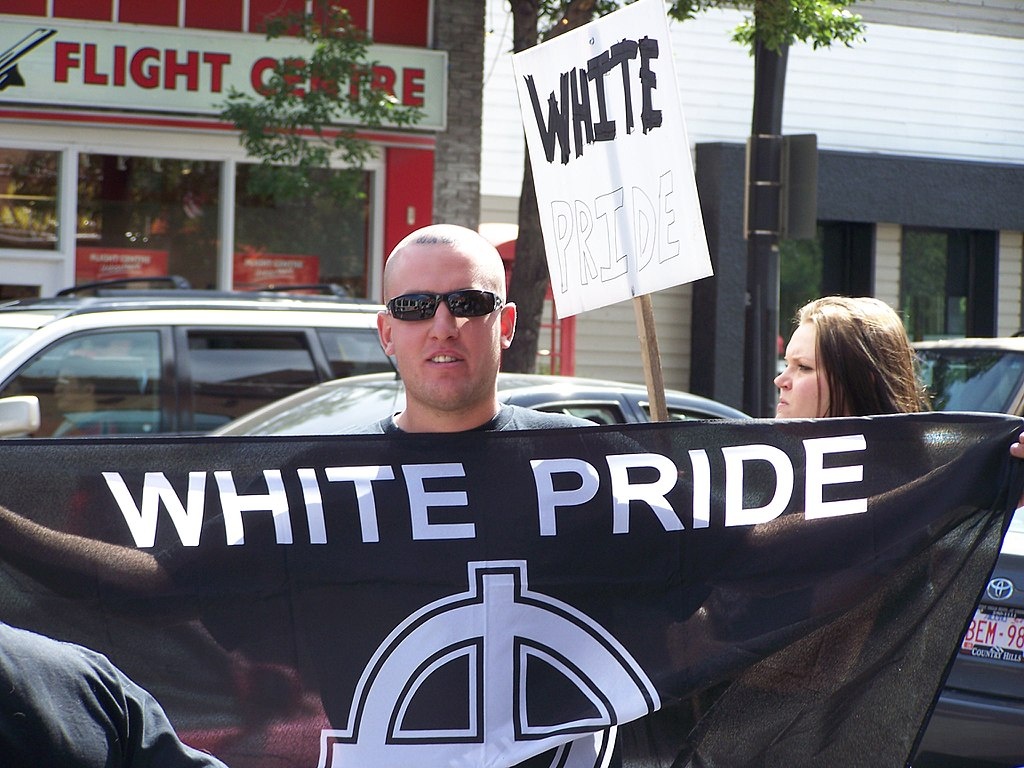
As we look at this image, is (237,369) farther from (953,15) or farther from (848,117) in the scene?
(953,15)

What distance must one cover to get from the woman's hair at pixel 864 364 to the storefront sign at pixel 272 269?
9727mm

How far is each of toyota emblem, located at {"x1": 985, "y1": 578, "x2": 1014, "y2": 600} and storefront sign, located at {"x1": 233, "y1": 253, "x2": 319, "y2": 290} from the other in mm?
9139

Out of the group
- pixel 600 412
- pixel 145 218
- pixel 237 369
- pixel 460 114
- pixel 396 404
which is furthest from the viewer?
pixel 460 114

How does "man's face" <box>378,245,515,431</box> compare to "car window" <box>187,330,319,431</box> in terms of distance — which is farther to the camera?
"car window" <box>187,330,319,431</box>

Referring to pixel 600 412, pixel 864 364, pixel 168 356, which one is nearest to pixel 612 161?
pixel 864 364

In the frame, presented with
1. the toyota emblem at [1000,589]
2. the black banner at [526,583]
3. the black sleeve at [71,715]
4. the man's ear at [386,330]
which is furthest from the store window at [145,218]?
the black sleeve at [71,715]

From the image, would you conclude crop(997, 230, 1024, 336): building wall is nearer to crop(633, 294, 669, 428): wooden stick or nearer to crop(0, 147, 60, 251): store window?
crop(0, 147, 60, 251): store window

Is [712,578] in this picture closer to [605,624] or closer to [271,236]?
[605,624]

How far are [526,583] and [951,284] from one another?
16051mm

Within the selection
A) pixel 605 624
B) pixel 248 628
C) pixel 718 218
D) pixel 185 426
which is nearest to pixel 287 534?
pixel 248 628

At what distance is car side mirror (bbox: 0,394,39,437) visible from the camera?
5789 millimetres

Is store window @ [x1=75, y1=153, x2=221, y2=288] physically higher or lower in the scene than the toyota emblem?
higher

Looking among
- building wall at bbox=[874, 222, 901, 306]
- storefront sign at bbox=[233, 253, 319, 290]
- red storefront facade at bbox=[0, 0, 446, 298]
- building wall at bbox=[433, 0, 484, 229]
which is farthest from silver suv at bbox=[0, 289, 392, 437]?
building wall at bbox=[874, 222, 901, 306]

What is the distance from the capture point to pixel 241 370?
734 centimetres
